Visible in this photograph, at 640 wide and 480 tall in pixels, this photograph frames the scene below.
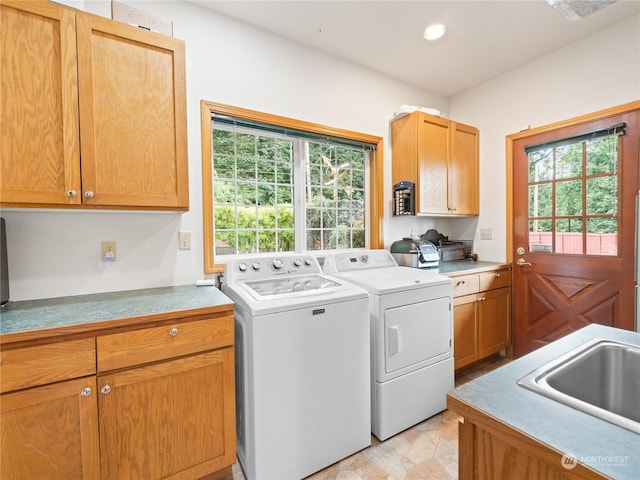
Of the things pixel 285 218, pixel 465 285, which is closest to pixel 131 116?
pixel 285 218

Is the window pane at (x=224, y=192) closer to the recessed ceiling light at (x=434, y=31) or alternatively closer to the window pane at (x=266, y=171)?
the window pane at (x=266, y=171)

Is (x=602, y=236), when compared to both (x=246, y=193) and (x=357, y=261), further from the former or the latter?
(x=246, y=193)

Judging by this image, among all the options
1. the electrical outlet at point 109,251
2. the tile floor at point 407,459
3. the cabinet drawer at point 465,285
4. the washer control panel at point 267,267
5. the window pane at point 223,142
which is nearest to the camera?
the tile floor at point 407,459

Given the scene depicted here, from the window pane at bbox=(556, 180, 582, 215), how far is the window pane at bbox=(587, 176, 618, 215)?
0.22ft

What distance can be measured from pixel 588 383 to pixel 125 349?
1704mm

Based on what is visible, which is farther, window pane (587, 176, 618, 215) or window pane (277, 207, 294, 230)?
window pane (277, 207, 294, 230)

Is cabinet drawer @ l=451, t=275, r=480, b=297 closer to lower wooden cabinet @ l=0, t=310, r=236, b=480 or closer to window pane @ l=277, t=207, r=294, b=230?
window pane @ l=277, t=207, r=294, b=230

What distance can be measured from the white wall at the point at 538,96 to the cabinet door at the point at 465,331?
862mm

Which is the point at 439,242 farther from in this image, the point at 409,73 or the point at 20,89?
the point at 20,89

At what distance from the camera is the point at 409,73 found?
2842mm

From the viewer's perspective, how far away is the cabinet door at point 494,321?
2596mm

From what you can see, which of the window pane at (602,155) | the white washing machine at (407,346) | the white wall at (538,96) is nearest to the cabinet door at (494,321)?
the white wall at (538,96)

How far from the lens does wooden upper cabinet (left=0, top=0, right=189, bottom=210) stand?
127cm

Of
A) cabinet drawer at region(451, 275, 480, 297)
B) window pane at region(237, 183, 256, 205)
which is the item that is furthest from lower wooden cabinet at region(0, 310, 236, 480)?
cabinet drawer at region(451, 275, 480, 297)
